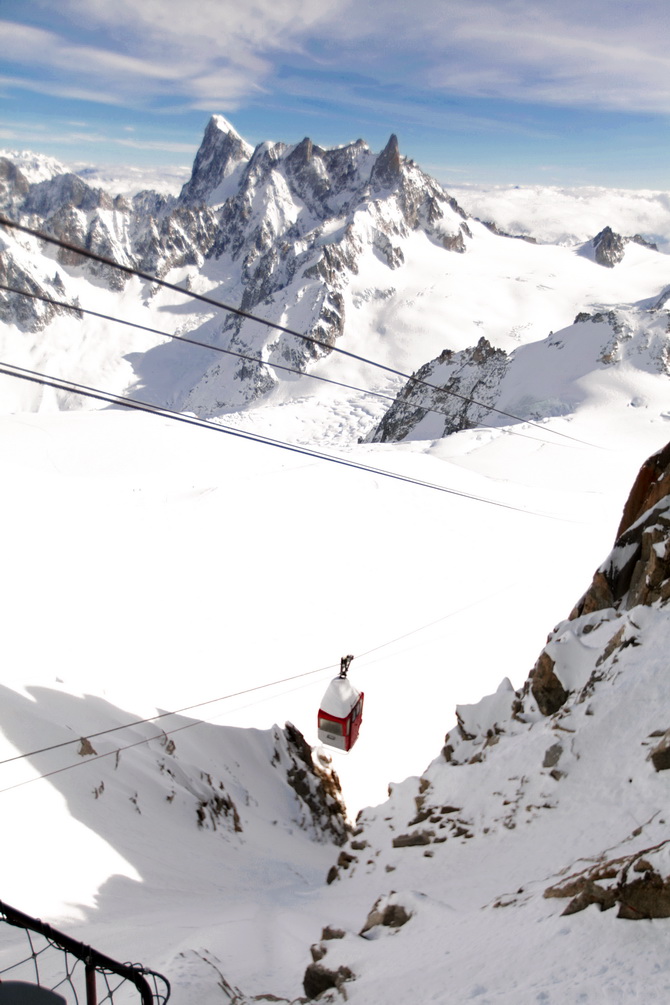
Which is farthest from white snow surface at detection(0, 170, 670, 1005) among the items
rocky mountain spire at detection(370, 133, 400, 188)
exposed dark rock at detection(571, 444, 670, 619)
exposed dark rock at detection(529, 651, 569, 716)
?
rocky mountain spire at detection(370, 133, 400, 188)

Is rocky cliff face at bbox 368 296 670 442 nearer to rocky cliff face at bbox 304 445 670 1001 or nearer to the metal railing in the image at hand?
rocky cliff face at bbox 304 445 670 1001

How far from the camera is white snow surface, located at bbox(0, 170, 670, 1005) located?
6.79 m

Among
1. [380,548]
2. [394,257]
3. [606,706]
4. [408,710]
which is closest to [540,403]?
[380,548]

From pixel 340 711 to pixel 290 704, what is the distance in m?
5.38

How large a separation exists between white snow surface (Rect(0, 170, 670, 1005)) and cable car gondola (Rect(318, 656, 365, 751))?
5.70 ft

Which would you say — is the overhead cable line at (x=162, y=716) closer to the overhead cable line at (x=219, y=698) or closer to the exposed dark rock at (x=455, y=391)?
the overhead cable line at (x=219, y=698)

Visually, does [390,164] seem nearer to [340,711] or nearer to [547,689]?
[547,689]

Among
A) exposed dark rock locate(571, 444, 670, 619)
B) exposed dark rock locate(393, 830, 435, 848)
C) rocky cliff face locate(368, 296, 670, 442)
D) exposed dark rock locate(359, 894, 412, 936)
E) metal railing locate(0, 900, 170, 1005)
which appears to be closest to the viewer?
metal railing locate(0, 900, 170, 1005)

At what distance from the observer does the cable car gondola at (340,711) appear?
1048 cm

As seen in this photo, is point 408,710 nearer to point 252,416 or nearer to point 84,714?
point 84,714

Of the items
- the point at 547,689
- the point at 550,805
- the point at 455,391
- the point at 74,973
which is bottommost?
the point at 74,973

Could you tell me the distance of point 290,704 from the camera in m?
15.5

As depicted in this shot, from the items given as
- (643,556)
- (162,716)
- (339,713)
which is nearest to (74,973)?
(339,713)

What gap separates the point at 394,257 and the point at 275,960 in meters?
185
